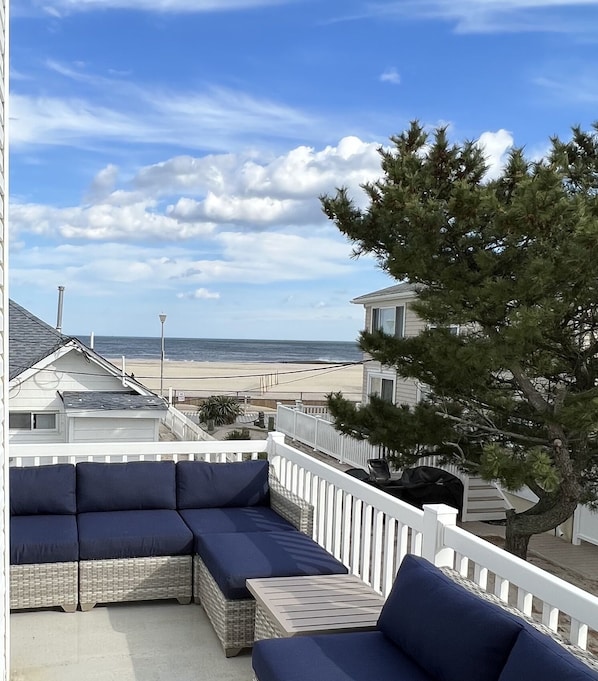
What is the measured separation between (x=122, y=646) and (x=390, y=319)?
11.8 m

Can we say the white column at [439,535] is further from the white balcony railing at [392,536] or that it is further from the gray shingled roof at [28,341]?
the gray shingled roof at [28,341]

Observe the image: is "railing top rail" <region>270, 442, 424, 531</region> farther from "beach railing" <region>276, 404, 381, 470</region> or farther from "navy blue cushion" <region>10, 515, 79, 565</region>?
"beach railing" <region>276, 404, 381, 470</region>

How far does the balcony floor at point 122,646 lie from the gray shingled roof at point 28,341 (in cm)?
851

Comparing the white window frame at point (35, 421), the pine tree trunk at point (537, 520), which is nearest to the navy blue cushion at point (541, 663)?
the pine tree trunk at point (537, 520)

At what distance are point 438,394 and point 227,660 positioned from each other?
184 inches

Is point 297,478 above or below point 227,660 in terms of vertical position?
above

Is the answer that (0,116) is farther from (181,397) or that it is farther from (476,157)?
(181,397)

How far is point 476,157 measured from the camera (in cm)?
722

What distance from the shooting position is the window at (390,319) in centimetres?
1434

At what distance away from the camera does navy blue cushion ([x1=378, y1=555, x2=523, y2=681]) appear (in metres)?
2.19

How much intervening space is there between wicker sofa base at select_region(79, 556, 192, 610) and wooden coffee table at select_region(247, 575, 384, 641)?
0.93 m

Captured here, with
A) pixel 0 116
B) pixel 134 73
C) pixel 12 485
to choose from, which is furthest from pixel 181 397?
pixel 0 116

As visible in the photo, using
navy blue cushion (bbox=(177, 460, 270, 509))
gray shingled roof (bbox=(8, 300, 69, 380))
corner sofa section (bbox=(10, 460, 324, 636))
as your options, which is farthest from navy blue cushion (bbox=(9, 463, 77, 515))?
Answer: gray shingled roof (bbox=(8, 300, 69, 380))

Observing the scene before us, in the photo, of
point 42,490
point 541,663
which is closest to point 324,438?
point 42,490
